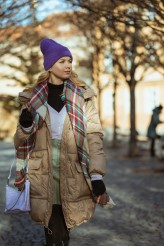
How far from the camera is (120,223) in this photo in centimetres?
593

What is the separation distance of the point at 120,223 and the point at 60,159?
114 inches

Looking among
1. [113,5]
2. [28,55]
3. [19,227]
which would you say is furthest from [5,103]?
[19,227]

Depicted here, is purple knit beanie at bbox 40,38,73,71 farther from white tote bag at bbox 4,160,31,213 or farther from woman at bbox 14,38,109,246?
white tote bag at bbox 4,160,31,213

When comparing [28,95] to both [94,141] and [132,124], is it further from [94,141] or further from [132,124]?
[132,124]

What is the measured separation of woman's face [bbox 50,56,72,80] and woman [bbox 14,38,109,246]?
0.42ft

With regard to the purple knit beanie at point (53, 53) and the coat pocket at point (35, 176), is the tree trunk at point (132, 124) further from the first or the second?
the coat pocket at point (35, 176)

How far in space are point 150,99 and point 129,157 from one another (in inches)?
1100

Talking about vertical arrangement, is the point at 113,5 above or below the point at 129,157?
above

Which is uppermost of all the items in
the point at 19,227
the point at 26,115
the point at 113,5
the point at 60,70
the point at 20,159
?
the point at 113,5

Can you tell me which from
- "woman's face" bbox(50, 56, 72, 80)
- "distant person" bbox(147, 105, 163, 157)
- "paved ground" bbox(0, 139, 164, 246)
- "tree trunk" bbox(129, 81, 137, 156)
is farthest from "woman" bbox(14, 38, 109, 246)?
"distant person" bbox(147, 105, 163, 157)

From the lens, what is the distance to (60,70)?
3.38 m

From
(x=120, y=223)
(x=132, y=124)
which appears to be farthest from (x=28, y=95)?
(x=132, y=124)

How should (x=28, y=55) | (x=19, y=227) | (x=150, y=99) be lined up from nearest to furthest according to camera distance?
(x=19, y=227) → (x=28, y=55) → (x=150, y=99)

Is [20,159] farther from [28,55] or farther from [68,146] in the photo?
[28,55]
